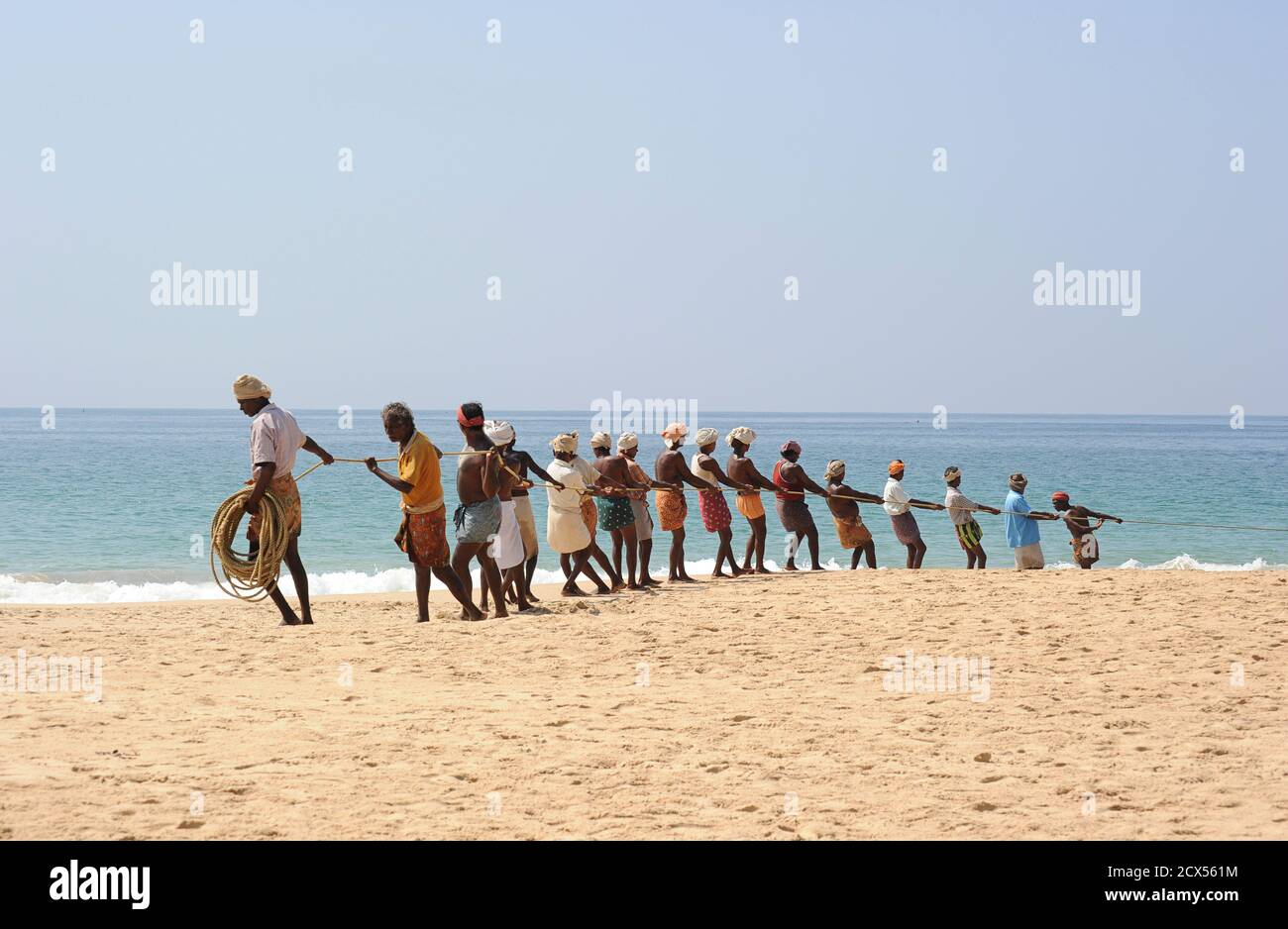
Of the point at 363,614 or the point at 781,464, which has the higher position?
the point at 781,464

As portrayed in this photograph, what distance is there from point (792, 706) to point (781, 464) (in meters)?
6.29

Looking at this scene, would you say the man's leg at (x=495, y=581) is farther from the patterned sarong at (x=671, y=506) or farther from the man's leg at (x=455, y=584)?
the patterned sarong at (x=671, y=506)

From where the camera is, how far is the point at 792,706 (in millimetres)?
7129

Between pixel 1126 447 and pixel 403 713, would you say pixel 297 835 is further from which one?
pixel 1126 447

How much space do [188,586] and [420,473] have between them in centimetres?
849

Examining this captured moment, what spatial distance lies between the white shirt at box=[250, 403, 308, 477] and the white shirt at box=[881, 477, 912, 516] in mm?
6595

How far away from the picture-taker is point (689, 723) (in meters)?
6.66

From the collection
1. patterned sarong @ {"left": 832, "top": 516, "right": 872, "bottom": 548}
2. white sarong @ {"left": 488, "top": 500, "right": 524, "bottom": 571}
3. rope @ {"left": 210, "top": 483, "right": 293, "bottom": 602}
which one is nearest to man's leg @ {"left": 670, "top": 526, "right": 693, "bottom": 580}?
patterned sarong @ {"left": 832, "top": 516, "right": 872, "bottom": 548}

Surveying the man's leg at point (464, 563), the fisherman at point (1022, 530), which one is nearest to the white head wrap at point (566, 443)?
the man's leg at point (464, 563)

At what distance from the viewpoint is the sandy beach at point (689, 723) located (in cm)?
500

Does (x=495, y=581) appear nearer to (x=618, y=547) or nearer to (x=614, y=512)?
(x=614, y=512)

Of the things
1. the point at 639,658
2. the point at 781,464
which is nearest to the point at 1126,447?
the point at 781,464

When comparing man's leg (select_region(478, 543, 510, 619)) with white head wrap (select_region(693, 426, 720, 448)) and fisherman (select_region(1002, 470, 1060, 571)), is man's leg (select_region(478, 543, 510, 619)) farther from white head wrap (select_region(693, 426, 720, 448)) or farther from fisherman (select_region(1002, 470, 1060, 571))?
fisherman (select_region(1002, 470, 1060, 571))
